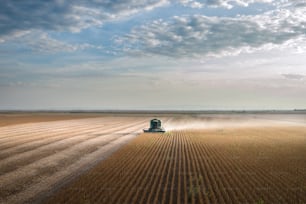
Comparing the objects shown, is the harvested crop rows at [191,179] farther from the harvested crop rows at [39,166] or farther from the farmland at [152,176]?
the harvested crop rows at [39,166]

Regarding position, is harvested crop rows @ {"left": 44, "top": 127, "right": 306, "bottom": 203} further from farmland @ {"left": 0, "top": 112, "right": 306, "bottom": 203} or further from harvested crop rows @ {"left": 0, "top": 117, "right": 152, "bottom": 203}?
harvested crop rows @ {"left": 0, "top": 117, "right": 152, "bottom": 203}

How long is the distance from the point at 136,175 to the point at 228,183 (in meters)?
4.62

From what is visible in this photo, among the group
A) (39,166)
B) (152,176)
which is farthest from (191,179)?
(39,166)

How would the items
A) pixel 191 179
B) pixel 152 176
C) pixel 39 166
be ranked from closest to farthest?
pixel 191 179 < pixel 152 176 < pixel 39 166

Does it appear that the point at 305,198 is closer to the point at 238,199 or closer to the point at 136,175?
the point at 238,199

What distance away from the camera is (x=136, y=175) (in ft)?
54.4

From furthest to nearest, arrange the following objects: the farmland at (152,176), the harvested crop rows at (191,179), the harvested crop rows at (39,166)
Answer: the harvested crop rows at (39,166) < the farmland at (152,176) < the harvested crop rows at (191,179)

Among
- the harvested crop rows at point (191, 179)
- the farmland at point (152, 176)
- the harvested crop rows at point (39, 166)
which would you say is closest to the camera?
the harvested crop rows at point (191, 179)

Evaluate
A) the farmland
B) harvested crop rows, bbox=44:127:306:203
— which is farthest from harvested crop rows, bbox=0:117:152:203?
harvested crop rows, bbox=44:127:306:203

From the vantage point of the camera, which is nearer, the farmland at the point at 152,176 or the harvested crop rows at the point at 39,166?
the farmland at the point at 152,176

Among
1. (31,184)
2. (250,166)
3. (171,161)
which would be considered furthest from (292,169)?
(31,184)

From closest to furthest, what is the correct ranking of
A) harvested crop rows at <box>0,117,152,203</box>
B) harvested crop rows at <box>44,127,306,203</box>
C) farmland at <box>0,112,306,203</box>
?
harvested crop rows at <box>44,127,306,203</box>
farmland at <box>0,112,306,203</box>
harvested crop rows at <box>0,117,152,203</box>

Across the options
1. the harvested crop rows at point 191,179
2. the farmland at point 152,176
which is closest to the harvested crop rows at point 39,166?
the farmland at point 152,176

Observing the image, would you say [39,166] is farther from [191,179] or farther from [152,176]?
[191,179]
